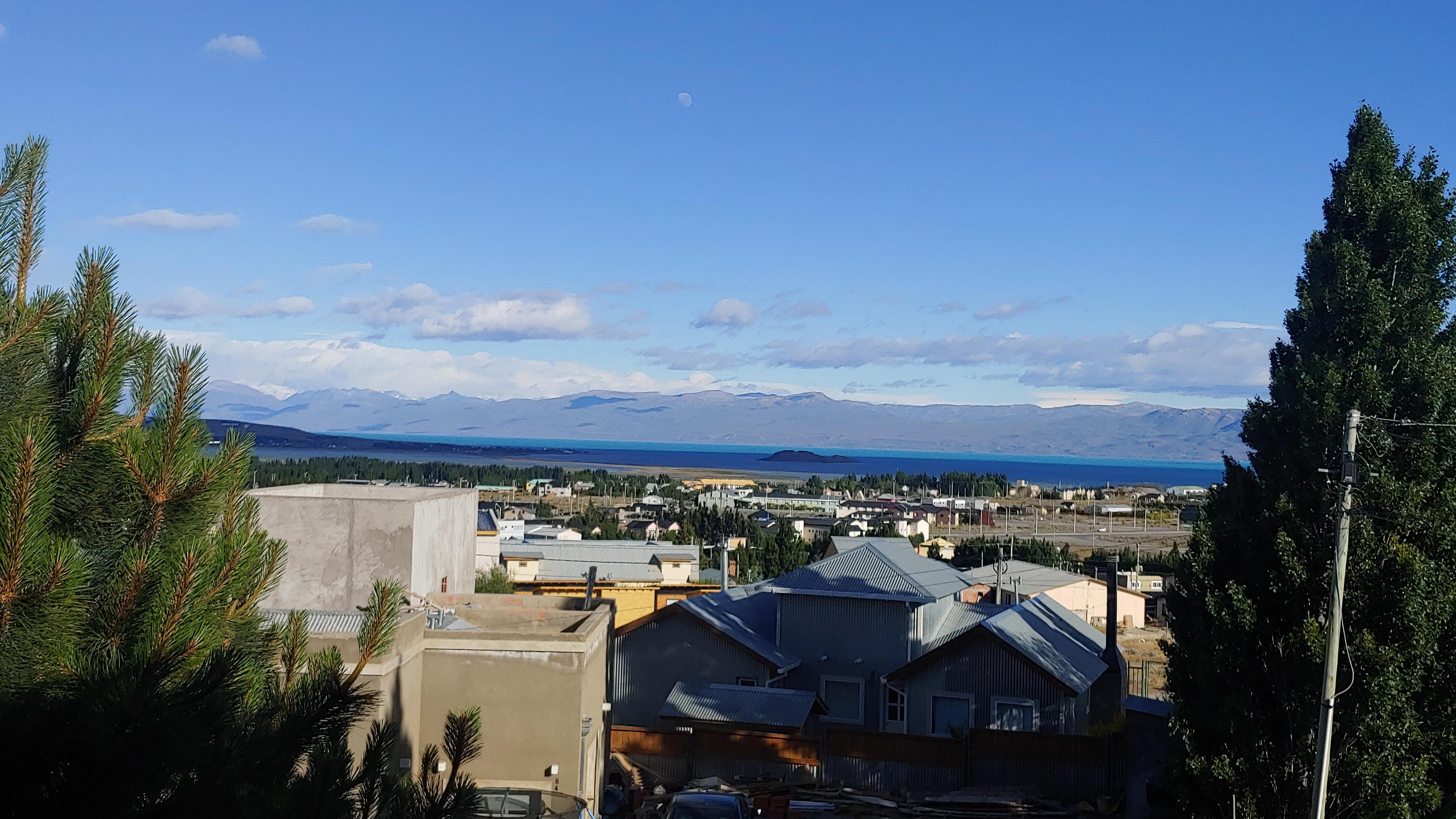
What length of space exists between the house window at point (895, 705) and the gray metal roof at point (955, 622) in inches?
50.1

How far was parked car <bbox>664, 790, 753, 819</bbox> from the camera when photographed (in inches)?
642

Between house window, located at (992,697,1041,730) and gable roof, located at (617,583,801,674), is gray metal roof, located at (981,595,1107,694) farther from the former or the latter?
gable roof, located at (617,583,801,674)

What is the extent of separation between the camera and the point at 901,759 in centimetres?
2275

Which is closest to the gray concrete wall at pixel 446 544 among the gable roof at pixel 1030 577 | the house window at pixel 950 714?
the house window at pixel 950 714

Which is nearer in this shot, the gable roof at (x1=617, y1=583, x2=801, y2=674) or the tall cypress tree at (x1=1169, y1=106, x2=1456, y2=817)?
the tall cypress tree at (x1=1169, y1=106, x2=1456, y2=817)

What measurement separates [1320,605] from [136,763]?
14955 millimetres

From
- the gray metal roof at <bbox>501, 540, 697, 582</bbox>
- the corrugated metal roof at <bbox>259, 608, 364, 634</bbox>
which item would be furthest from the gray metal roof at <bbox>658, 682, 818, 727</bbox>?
the gray metal roof at <bbox>501, 540, 697, 582</bbox>

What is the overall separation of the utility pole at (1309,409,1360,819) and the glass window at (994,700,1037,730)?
36.5 ft

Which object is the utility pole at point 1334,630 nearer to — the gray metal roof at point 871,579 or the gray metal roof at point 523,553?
the gray metal roof at point 871,579

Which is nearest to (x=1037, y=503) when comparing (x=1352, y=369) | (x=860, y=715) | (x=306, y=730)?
(x=860, y=715)

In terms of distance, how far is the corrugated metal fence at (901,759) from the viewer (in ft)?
72.4

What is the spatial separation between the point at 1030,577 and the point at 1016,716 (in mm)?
23317

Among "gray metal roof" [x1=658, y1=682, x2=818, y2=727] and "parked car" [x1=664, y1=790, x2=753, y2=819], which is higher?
"parked car" [x1=664, y1=790, x2=753, y2=819]

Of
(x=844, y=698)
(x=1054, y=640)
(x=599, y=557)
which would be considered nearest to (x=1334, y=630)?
(x=1054, y=640)
